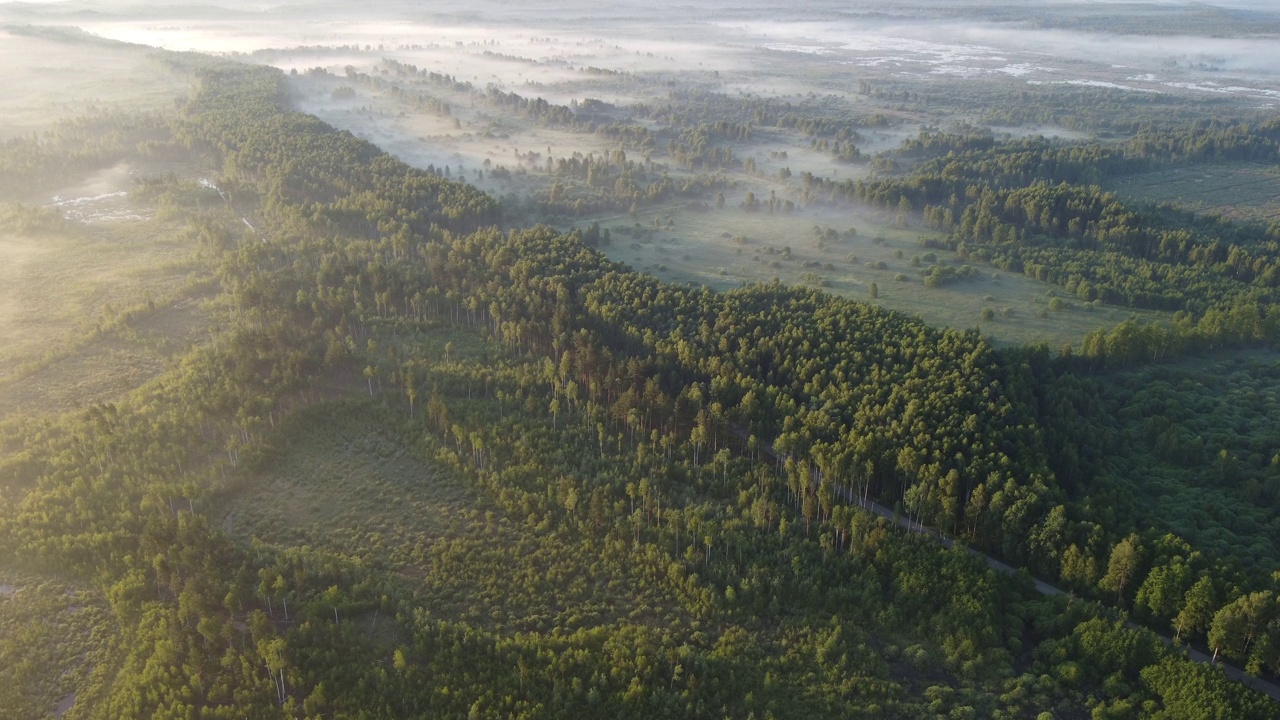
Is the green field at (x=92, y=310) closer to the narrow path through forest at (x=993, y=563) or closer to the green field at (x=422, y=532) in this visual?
the green field at (x=422, y=532)

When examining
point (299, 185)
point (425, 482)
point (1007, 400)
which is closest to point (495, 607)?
point (425, 482)

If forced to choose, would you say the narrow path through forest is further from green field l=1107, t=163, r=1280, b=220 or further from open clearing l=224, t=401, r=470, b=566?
green field l=1107, t=163, r=1280, b=220

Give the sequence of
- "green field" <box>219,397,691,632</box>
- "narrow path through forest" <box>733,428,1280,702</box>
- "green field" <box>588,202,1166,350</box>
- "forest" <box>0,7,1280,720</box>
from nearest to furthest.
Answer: "forest" <box>0,7,1280,720</box> < "narrow path through forest" <box>733,428,1280,702</box> < "green field" <box>219,397,691,632</box> < "green field" <box>588,202,1166,350</box>

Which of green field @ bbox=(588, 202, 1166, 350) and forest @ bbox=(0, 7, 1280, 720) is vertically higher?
green field @ bbox=(588, 202, 1166, 350)

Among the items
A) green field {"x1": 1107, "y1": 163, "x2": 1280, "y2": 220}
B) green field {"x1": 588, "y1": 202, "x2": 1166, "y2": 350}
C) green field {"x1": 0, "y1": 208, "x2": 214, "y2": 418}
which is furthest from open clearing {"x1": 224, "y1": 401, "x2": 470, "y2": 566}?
green field {"x1": 1107, "y1": 163, "x2": 1280, "y2": 220}

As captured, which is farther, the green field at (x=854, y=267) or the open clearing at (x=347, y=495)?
the green field at (x=854, y=267)

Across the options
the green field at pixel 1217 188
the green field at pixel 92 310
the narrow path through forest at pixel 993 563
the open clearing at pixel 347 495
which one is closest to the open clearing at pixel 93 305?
the green field at pixel 92 310

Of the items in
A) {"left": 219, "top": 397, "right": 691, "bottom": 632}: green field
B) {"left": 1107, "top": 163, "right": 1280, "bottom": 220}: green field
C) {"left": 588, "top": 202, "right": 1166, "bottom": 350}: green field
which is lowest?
{"left": 219, "top": 397, "right": 691, "bottom": 632}: green field

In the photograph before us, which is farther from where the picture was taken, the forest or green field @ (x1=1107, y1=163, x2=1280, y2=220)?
green field @ (x1=1107, y1=163, x2=1280, y2=220)
